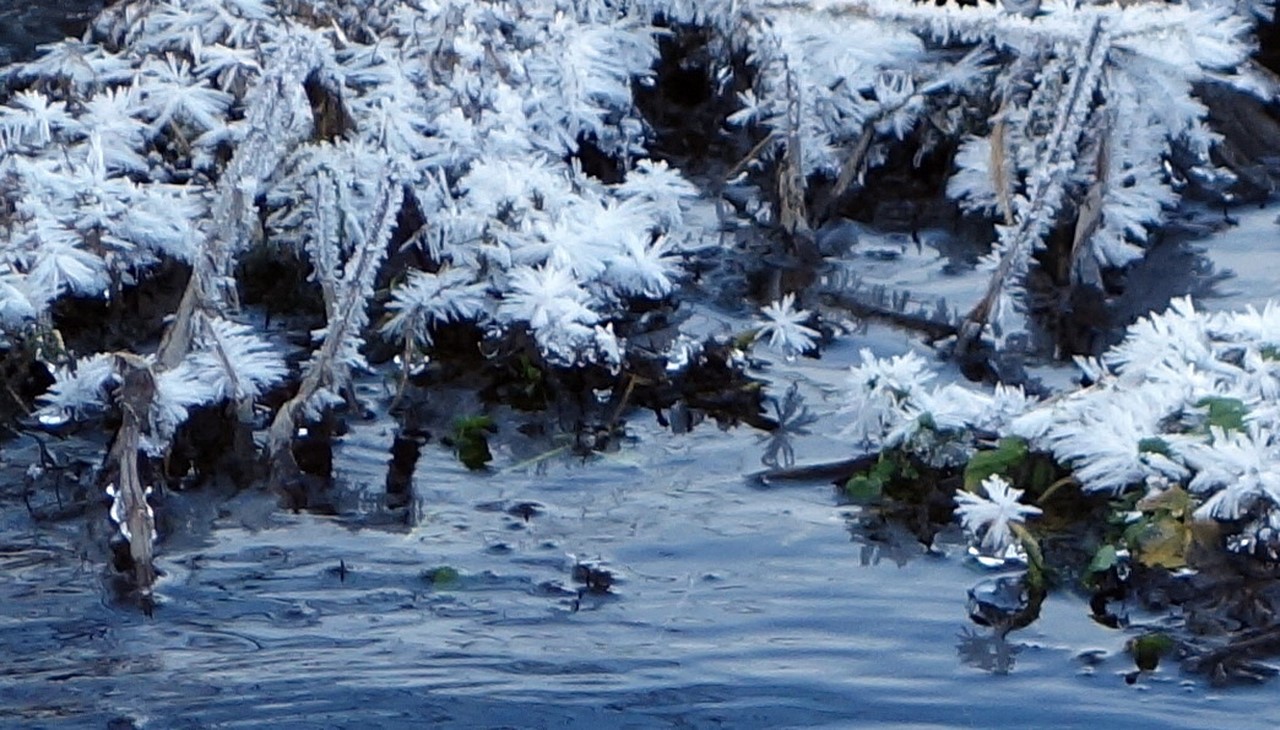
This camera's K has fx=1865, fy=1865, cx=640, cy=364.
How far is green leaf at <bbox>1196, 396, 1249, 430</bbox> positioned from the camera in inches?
176

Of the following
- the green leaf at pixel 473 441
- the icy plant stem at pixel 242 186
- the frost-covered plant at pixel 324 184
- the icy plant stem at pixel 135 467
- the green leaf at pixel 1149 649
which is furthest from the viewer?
the green leaf at pixel 473 441

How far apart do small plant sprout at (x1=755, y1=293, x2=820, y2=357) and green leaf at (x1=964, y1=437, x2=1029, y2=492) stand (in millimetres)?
1043

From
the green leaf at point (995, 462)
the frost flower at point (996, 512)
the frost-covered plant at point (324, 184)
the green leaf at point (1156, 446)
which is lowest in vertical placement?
the frost flower at point (996, 512)

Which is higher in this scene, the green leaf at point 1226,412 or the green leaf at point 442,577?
the green leaf at point 1226,412

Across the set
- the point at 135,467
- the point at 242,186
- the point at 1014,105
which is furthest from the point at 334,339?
the point at 1014,105

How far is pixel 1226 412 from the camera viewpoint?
4.48m

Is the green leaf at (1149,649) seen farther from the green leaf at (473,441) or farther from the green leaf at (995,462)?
the green leaf at (473,441)

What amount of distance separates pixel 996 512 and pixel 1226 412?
2.01 feet

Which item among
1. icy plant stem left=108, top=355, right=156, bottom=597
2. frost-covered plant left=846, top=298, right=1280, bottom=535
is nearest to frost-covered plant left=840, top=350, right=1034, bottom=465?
frost-covered plant left=846, top=298, right=1280, bottom=535

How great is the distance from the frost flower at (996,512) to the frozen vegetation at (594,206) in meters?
0.01

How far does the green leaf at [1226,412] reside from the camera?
4.46 m

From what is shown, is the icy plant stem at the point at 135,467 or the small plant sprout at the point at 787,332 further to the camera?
the small plant sprout at the point at 787,332

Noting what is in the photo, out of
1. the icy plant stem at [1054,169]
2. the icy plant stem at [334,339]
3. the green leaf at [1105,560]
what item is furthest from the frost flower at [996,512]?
the icy plant stem at [334,339]

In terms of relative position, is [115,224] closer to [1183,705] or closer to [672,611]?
[672,611]
